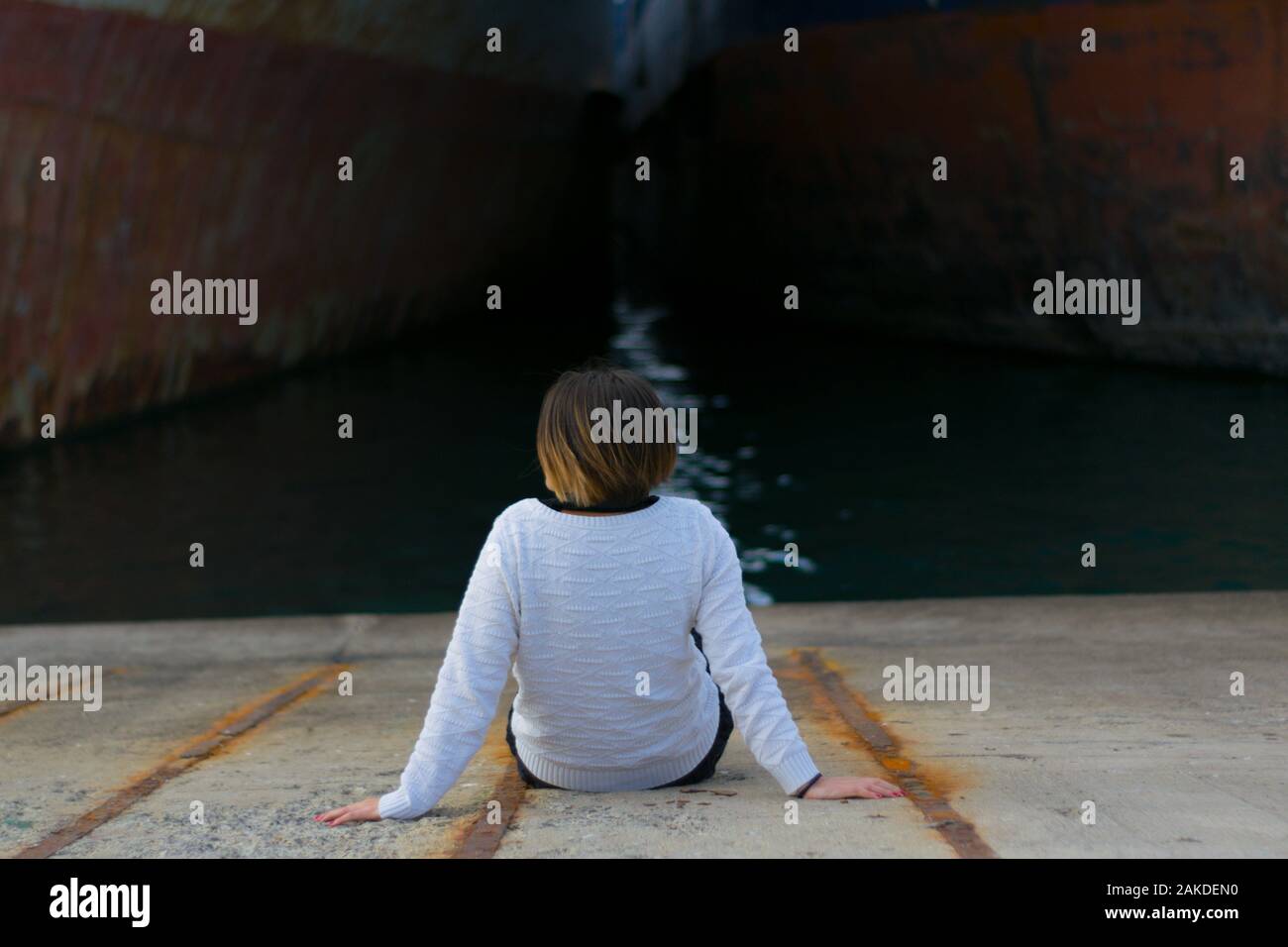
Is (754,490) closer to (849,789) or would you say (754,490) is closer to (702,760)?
(702,760)

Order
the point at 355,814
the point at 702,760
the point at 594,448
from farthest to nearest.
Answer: the point at 702,760 → the point at 355,814 → the point at 594,448

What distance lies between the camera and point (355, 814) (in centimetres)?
241

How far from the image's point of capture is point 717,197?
21.5 meters

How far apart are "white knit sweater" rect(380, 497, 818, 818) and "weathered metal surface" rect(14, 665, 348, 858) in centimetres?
59

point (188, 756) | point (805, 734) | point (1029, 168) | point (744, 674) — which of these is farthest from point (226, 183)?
point (744, 674)

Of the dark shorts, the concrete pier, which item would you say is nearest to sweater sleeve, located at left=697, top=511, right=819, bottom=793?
the concrete pier

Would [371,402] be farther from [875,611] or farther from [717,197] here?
[717,197]

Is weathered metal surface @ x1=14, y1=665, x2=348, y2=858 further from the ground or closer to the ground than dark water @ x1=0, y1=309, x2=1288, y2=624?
closer to the ground

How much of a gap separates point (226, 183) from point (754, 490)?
5.62m

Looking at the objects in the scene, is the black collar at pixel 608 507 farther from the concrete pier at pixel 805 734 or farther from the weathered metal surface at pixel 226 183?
the weathered metal surface at pixel 226 183

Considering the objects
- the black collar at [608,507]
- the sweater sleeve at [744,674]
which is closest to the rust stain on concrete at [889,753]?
the sweater sleeve at [744,674]

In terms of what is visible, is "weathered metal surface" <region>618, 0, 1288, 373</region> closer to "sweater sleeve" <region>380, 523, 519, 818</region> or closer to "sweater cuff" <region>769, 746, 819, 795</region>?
"sweater cuff" <region>769, 746, 819, 795</region>

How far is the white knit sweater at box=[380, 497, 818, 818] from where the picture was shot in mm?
2326
